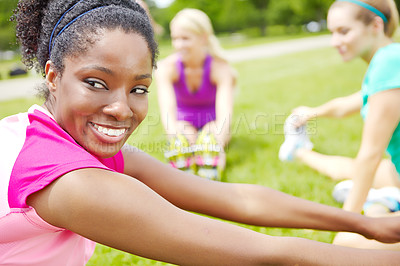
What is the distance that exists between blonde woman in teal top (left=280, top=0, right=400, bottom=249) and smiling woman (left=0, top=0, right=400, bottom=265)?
1157 mm

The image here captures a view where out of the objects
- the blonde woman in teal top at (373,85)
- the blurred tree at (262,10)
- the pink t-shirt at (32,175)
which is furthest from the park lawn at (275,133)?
the blurred tree at (262,10)

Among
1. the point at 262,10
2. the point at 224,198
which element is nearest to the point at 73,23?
the point at 224,198

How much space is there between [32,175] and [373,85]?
2081 millimetres

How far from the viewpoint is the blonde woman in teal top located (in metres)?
2.40

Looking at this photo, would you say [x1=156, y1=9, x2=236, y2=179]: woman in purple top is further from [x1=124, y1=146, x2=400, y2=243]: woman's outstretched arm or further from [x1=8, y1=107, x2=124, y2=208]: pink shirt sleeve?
[x1=8, y1=107, x2=124, y2=208]: pink shirt sleeve

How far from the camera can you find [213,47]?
185 inches

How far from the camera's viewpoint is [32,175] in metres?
1.24

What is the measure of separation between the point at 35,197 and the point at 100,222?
0.22 metres

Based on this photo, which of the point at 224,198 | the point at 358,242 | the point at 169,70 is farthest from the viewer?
the point at 169,70

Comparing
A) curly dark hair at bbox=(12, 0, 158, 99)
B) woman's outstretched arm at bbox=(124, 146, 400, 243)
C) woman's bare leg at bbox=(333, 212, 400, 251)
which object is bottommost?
woman's bare leg at bbox=(333, 212, 400, 251)

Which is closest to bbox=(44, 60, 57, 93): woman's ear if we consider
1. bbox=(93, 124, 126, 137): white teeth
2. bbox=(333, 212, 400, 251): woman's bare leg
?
bbox=(93, 124, 126, 137): white teeth

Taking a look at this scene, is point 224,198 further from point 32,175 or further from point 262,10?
point 262,10

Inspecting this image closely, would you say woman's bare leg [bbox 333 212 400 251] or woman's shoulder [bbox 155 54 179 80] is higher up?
woman's shoulder [bbox 155 54 179 80]

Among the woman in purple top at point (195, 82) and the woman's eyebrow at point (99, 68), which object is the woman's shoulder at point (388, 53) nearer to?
the woman's eyebrow at point (99, 68)
